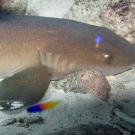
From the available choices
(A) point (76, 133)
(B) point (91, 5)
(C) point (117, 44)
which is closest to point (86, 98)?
(A) point (76, 133)

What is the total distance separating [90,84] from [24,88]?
86 cm

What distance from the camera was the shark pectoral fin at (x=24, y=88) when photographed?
2.38 meters

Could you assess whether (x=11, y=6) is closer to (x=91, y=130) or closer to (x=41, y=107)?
(x=41, y=107)

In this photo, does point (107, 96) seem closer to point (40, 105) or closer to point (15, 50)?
point (40, 105)

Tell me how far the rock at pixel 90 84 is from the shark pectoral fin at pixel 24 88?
14.8 inches

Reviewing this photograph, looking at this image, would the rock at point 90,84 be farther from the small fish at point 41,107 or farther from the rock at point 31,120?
the rock at point 31,120

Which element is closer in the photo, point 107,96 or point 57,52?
point 107,96

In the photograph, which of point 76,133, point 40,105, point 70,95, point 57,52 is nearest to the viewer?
point 76,133

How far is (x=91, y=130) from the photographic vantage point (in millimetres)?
1934

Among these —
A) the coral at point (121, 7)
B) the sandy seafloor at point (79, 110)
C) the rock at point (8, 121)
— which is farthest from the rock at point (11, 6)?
the rock at point (8, 121)

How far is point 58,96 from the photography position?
2.77 meters

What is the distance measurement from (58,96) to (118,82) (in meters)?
1.00

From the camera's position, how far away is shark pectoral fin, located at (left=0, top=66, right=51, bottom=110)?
238cm

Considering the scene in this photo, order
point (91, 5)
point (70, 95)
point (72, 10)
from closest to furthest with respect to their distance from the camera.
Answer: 1. point (70, 95)
2. point (91, 5)
3. point (72, 10)
